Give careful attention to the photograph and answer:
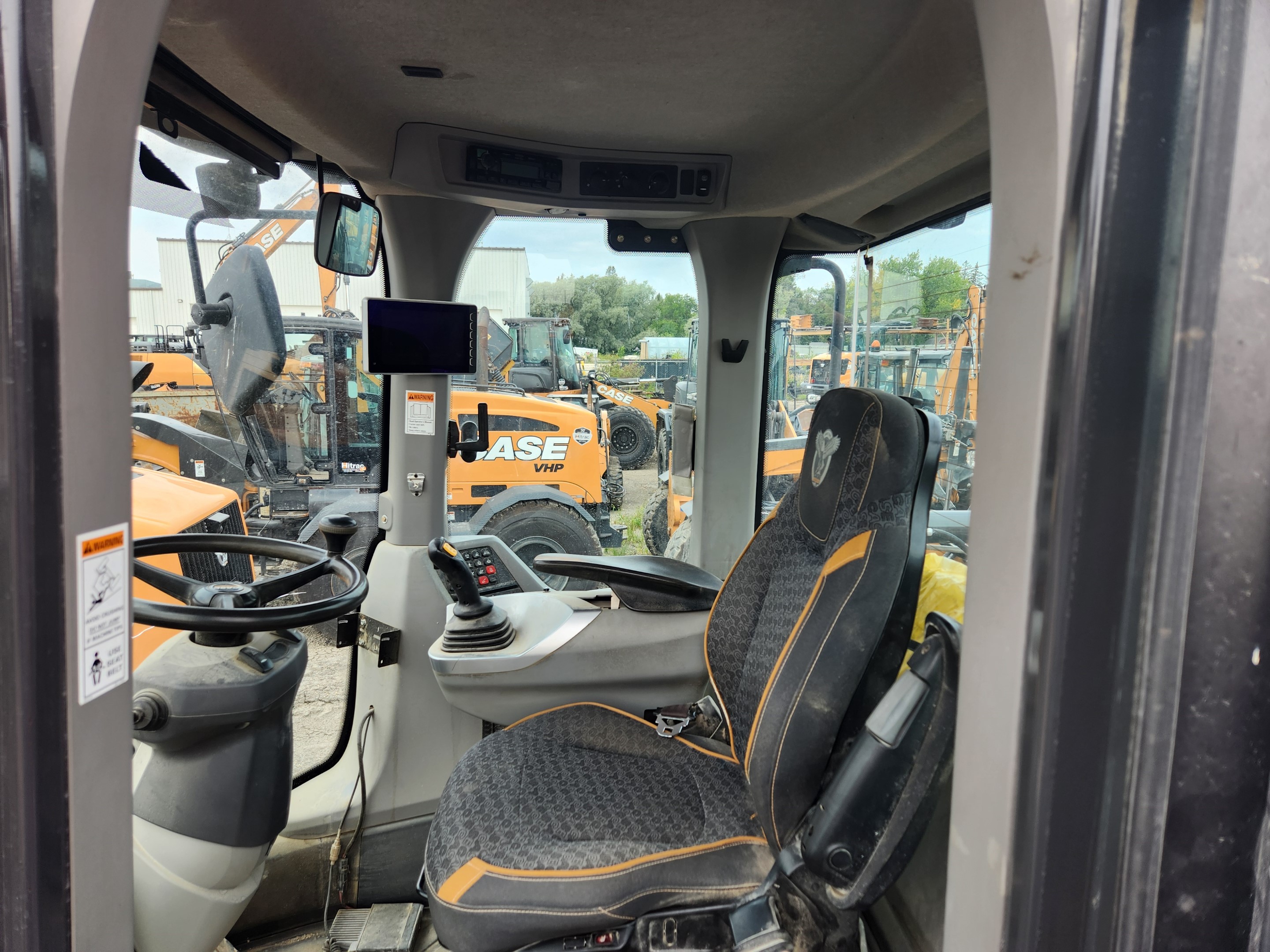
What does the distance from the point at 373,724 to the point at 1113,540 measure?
77.7 inches

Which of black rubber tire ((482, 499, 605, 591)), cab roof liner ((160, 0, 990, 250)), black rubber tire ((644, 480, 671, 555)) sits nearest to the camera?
cab roof liner ((160, 0, 990, 250))

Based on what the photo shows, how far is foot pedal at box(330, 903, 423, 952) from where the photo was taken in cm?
175

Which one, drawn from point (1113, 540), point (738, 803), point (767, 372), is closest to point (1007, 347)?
point (1113, 540)

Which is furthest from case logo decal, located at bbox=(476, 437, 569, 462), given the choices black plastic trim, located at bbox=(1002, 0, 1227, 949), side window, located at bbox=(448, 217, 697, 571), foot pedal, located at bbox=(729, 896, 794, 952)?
black plastic trim, located at bbox=(1002, 0, 1227, 949)

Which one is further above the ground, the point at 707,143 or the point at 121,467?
the point at 707,143

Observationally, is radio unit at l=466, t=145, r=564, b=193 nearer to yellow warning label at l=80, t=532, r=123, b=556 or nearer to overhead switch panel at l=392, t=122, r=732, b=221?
overhead switch panel at l=392, t=122, r=732, b=221

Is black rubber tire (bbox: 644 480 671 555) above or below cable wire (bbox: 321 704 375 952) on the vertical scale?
above

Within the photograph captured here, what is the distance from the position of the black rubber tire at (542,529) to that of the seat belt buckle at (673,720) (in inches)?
106

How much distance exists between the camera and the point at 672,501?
2.85 metres

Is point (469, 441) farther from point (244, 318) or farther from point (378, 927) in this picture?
point (378, 927)

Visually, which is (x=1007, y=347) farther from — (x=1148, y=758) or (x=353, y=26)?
(x=353, y=26)

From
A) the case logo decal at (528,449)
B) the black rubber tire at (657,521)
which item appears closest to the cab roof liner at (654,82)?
the black rubber tire at (657,521)

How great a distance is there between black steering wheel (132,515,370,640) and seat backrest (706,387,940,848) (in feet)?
2.40

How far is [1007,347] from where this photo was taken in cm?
55
